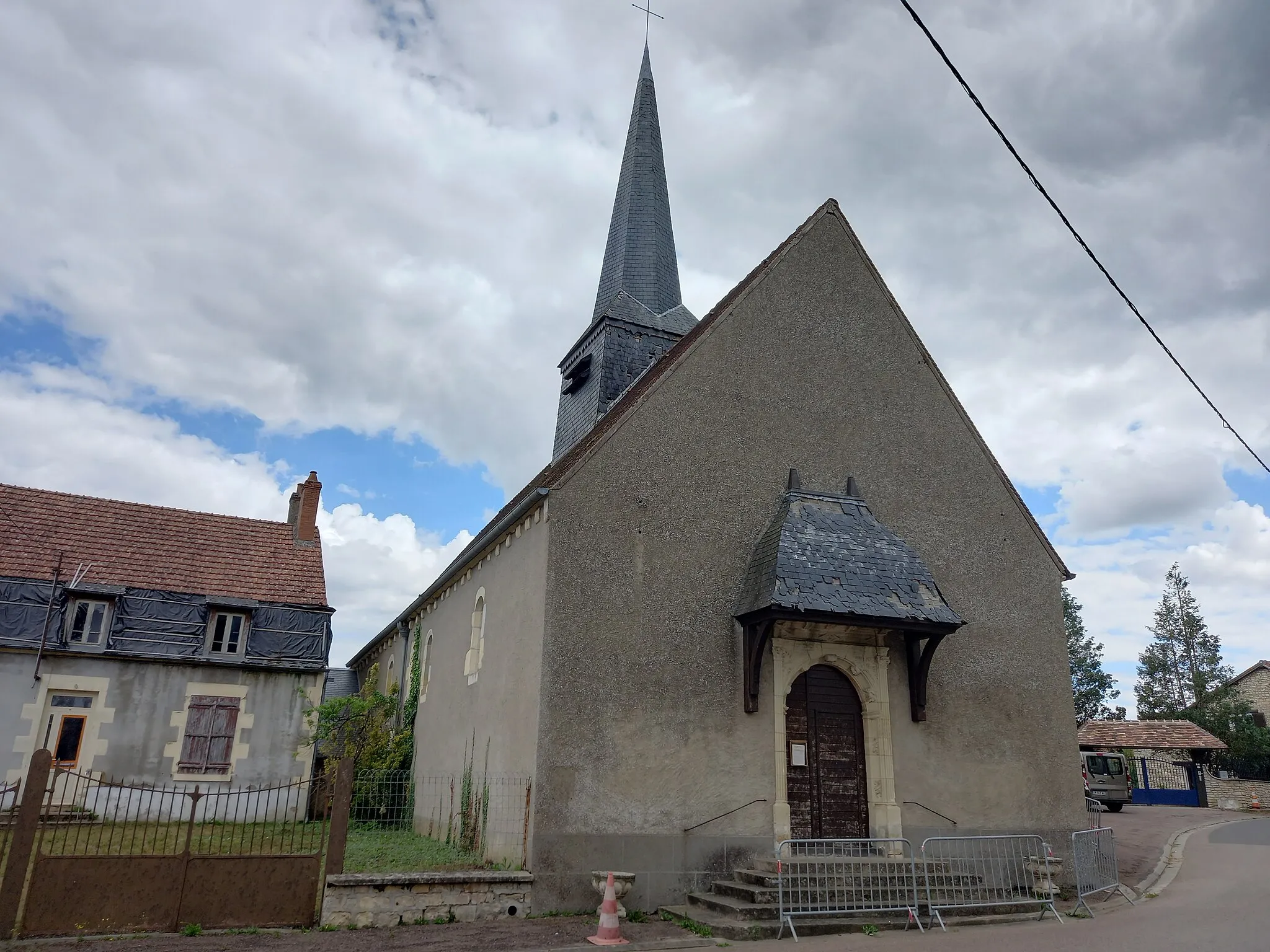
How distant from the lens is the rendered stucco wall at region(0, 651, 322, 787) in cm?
1762

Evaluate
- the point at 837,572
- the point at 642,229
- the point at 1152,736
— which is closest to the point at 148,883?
the point at 837,572

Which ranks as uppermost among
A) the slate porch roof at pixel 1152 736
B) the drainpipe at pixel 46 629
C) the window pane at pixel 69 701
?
the drainpipe at pixel 46 629

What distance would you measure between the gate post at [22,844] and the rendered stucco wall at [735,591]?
512 centimetres

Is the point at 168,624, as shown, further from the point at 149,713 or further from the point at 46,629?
the point at 46,629

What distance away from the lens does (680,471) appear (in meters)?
12.6

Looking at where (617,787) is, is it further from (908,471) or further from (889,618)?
(908,471)

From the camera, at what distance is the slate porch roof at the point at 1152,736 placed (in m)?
33.7

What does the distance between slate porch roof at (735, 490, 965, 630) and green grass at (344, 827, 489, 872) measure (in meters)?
5.12

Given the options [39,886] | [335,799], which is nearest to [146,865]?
[39,886]

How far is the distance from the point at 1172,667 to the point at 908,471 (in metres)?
56.4

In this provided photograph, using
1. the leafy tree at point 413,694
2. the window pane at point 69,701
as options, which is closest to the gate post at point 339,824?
the leafy tree at point 413,694

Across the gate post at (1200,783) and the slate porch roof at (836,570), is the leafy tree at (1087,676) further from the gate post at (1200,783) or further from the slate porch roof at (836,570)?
the slate porch roof at (836,570)

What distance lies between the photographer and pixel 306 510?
22.6 metres

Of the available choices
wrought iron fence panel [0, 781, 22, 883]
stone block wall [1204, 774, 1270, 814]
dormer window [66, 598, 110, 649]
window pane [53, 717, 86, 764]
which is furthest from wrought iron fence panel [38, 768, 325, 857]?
stone block wall [1204, 774, 1270, 814]
